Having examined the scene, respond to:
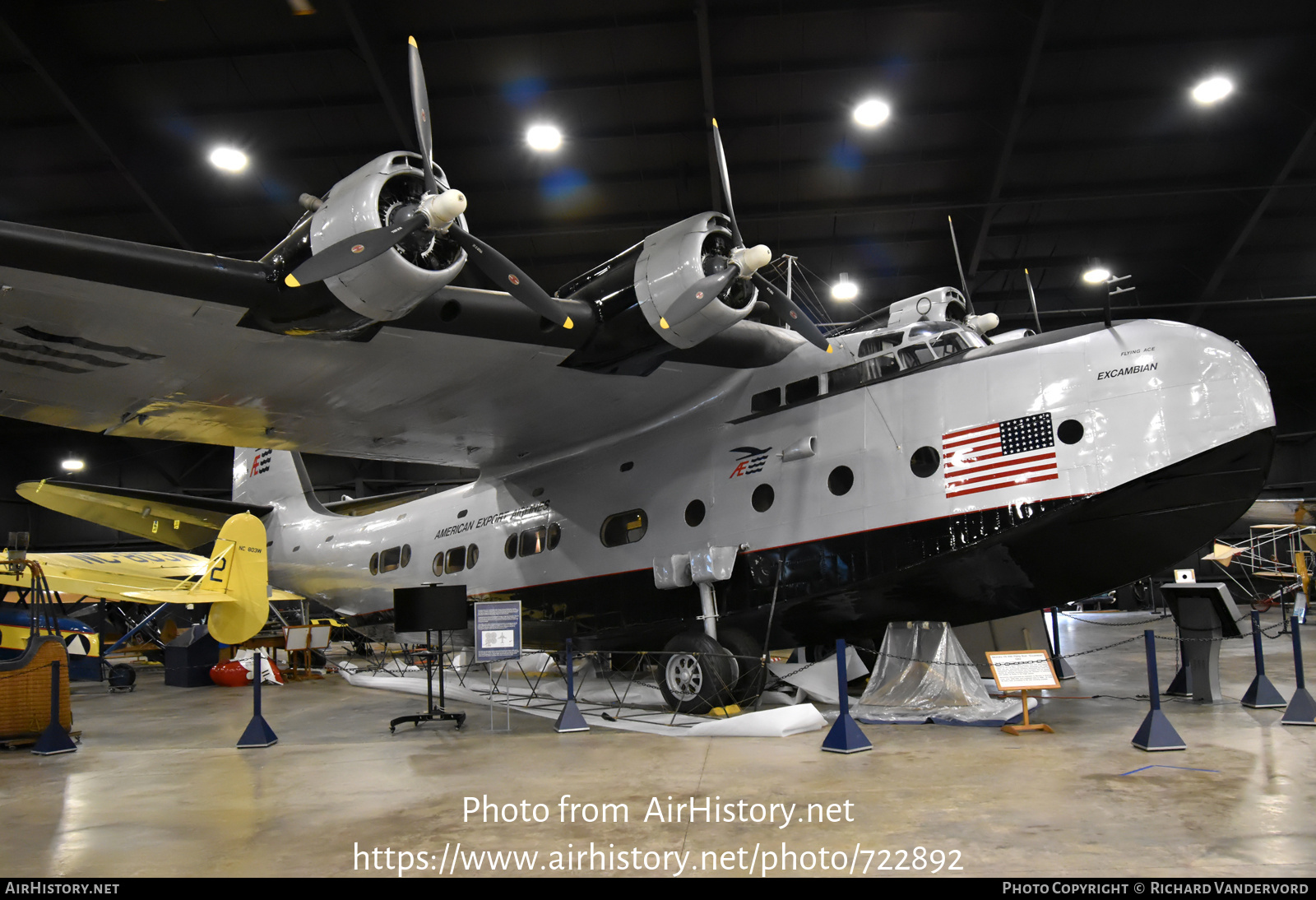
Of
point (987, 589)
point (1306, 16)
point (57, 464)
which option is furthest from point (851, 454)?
point (57, 464)

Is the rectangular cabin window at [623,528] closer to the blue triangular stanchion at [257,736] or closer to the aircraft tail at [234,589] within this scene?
the blue triangular stanchion at [257,736]

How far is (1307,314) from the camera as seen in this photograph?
2934 cm

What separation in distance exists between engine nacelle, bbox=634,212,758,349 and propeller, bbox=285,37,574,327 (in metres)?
1.36

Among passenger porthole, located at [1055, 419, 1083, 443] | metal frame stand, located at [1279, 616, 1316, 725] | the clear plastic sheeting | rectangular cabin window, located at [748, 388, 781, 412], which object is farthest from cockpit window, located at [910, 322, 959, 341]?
metal frame stand, located at [1279, 616, 1316, 725]

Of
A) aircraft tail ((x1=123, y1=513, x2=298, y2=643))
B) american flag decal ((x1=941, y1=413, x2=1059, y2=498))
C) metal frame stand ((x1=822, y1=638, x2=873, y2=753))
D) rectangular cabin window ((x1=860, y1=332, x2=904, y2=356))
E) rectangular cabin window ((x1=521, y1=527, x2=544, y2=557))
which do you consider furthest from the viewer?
aircraft tail ((x1=123, y1=513, x2=298, y2=643))

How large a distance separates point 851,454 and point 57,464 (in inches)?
1642

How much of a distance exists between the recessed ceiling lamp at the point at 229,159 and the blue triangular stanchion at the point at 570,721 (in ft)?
47.2

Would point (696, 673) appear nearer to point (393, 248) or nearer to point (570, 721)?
point (570, 721)

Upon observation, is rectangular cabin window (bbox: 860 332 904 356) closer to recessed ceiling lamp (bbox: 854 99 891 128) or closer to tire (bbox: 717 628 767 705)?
tire (bbox: 717 628 767 705)

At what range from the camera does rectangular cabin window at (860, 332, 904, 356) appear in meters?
9.44

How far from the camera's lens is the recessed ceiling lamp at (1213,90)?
56.4 ft

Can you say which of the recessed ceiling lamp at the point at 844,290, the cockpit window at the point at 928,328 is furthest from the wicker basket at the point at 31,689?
the recessed ceiling lamp at the point at 844,290

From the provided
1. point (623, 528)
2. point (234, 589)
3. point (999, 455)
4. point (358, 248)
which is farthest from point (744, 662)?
point (234, 589)

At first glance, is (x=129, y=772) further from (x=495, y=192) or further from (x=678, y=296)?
(x=495, y=192)
